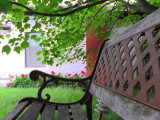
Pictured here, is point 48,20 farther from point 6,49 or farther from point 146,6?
point 146,6

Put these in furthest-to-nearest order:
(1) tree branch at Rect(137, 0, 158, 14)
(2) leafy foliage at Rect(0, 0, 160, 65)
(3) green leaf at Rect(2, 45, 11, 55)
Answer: (1) tree branch at Rect(137, 0, 158, 14)
(2) leafy foliage at Rect(0, 0, 160, 65)
(3) green leaf at Rect(2, 45, 11, 55)

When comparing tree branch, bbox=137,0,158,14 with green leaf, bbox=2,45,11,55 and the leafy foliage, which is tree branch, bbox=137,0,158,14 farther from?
green leaf, bbox=2,45,11,55

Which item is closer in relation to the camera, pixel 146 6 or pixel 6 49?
pixel 6 49

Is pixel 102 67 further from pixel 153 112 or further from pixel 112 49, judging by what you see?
pixel 153 112

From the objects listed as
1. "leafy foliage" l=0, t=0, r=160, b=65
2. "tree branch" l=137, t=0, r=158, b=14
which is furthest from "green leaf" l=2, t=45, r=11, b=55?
"tree branch" l=137, t=0, r=158, b=14

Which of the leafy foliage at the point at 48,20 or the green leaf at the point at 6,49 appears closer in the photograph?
the green leaf at the point at 6,49

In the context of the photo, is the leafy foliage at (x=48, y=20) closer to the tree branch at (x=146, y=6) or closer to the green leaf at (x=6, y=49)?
the green leaf at (x=6, y=49)

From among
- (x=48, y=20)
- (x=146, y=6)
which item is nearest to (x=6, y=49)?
(x=48, y=20)

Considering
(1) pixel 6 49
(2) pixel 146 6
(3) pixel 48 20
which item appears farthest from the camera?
(3) pixel 48 20

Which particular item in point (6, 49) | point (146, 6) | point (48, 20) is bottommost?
point (6, 49)

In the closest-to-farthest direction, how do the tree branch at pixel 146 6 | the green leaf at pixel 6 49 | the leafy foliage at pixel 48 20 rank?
1. the green leaf at pixel 6 49
2. the leafy foliage at pixel 48 20
3. the tree branch at pixel 146 6

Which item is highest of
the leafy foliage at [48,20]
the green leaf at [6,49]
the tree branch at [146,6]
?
→ the tree branch at [146,6]

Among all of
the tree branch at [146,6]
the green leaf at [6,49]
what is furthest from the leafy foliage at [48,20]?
the tree branch at [146,6]

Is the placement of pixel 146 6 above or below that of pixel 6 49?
above
